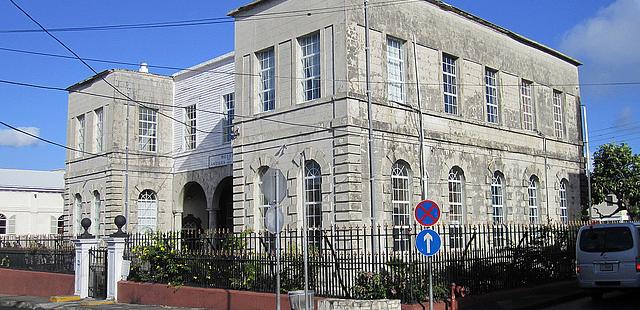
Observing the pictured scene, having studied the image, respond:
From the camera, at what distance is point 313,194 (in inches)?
832

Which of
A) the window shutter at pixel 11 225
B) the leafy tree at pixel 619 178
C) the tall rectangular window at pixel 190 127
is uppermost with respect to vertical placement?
the tall rectangular window at pixel 190 127

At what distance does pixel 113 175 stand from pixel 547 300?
71.3 ft

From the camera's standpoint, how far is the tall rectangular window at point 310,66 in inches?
842

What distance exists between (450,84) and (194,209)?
15321mm

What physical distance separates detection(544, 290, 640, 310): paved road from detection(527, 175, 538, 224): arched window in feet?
34.1

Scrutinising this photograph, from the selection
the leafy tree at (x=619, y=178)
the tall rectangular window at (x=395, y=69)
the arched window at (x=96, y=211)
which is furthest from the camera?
the leafy tree at (x=619, y=178)

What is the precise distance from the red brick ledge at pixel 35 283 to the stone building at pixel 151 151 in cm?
684

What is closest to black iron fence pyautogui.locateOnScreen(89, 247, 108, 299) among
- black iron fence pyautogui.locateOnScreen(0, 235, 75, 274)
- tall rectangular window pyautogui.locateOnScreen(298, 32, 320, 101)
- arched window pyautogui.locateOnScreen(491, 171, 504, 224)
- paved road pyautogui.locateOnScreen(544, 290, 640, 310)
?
black iron fence pyautogui.locateOnScreen(0, 235, 75, 274)

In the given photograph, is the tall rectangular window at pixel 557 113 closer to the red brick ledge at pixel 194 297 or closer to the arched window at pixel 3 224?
the red brick ledge at pixel 194 297

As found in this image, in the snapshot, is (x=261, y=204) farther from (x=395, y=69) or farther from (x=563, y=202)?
(x=563, y=202)

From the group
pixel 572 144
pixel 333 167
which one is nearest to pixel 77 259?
pixel 333 167

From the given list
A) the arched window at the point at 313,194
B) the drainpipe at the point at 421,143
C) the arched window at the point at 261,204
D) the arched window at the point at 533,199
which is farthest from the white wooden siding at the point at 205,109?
the arched window at the point at 533,199

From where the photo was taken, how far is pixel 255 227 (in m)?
22.5

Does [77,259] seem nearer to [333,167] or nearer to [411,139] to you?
[333,167]
